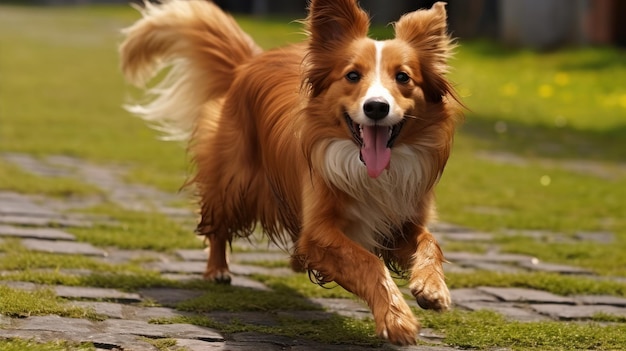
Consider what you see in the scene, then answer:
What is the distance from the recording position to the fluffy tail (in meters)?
7.28

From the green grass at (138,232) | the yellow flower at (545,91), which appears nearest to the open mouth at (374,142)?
the green grass at (138,232)

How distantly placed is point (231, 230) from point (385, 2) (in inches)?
1046

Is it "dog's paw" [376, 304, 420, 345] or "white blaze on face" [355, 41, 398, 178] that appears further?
"white blaze on face" [355, 41, 398, 178]

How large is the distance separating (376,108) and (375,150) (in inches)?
11.5

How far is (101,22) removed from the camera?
33.7m

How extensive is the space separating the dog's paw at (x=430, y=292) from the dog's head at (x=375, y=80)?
575 mm

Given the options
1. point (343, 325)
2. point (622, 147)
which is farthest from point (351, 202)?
point (622, 147)

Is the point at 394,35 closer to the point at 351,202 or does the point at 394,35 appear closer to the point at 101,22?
the point at 351,202

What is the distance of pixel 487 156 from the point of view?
42.7ft

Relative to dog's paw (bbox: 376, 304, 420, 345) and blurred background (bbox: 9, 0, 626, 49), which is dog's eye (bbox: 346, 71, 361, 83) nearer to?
dog's paw (bbox: 376, 304, 420, 345)

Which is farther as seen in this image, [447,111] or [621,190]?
[621,190]

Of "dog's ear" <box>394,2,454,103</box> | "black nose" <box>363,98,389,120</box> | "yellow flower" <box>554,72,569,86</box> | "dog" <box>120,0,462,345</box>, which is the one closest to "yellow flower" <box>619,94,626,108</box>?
"yellow flower" <box>554,72,569,86</box>

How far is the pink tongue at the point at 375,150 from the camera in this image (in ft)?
17.7

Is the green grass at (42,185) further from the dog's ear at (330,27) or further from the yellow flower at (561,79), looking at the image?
the yellow flower at (561,79)
